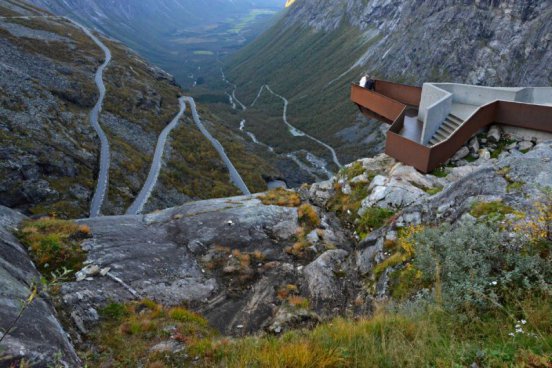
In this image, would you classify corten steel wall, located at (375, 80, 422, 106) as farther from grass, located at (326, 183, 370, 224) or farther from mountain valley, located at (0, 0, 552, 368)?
grass, located at (326, 183, 370, 224)

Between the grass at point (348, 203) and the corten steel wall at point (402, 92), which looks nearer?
the grass at point (348, 203)

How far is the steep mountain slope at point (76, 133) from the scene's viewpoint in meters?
45.5

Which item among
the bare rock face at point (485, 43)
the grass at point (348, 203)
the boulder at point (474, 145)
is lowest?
the grass at point (348, 203)

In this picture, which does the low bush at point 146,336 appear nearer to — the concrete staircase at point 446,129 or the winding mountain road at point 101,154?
the concrete staircase at point 446,129

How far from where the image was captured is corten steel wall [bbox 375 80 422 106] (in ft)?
80.7

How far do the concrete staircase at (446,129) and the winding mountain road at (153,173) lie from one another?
3736cm

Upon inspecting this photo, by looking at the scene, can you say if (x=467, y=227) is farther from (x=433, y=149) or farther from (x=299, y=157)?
(x=299, y=157)

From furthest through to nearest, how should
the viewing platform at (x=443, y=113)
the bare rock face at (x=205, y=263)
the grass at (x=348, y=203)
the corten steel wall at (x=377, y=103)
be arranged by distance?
the corten steel wall at (x=377, y=103) → the grass at (x=348, y=203) → the viewing platform at (x=443, y=113) → the bare rock face at (x=205, y=263)

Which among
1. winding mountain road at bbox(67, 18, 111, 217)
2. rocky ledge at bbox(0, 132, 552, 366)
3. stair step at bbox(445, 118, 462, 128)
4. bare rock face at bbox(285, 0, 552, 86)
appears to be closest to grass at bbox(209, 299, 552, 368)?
rocky ledge at bbox(0, 132, 552, 366)

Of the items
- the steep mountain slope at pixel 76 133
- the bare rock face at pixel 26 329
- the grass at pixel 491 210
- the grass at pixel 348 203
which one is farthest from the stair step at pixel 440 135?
the steep mountain slope at pixel 76 133

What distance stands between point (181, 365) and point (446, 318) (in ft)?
16.4

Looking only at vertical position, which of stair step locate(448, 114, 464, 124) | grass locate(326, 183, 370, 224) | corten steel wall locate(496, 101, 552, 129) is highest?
corten steel wall locate(496, 101, 552, 129)

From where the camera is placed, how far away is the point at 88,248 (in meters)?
13.3

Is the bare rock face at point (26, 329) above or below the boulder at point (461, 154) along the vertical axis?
below
